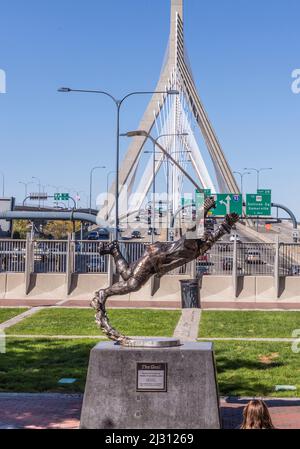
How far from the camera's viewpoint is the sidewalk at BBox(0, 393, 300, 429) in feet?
31.3

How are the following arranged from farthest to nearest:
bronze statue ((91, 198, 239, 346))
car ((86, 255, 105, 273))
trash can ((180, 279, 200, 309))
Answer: car ((86, 255, 105, 273)), trash can ((180, 279, 200, 309)), bronze statue ((91, 198, 239, 346))

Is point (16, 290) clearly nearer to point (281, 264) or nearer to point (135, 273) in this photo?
point (281, 264)

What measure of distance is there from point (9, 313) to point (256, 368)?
11.5 meters

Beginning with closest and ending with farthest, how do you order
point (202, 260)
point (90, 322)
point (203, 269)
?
1. point (90, 322)
2. point (203, 269)
3. point (202, 260)

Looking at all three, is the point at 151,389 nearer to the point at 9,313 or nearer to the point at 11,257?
the point at 9,313

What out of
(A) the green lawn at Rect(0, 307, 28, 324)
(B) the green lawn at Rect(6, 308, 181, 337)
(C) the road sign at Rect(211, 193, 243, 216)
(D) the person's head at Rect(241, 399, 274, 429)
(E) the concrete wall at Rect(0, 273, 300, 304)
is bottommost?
(A) the green lawn at Rect(0, 307, 28, 324)

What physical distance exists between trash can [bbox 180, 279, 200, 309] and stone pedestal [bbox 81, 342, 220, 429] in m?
→ 15.4

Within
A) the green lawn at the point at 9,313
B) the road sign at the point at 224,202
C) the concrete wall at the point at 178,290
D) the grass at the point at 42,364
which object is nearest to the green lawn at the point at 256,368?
the grass at the point at 42,364

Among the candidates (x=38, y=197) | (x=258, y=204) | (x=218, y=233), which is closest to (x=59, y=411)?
(x=218, y=233)

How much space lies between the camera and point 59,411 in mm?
10367

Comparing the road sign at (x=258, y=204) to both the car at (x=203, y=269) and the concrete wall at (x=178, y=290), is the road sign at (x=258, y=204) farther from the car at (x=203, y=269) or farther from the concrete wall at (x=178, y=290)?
the concrete wall at (x=178, y=290)

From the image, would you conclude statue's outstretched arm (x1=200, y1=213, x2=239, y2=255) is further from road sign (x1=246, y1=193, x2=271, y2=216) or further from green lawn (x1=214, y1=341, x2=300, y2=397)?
road sign (x1=246, y1=193, x2=271, y2=216)

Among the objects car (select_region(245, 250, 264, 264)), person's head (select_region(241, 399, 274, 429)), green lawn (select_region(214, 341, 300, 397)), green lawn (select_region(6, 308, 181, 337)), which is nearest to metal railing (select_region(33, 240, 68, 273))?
green lawn (select_region(6, 308, 181, 337))

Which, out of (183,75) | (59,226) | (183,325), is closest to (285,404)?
(183,325)
